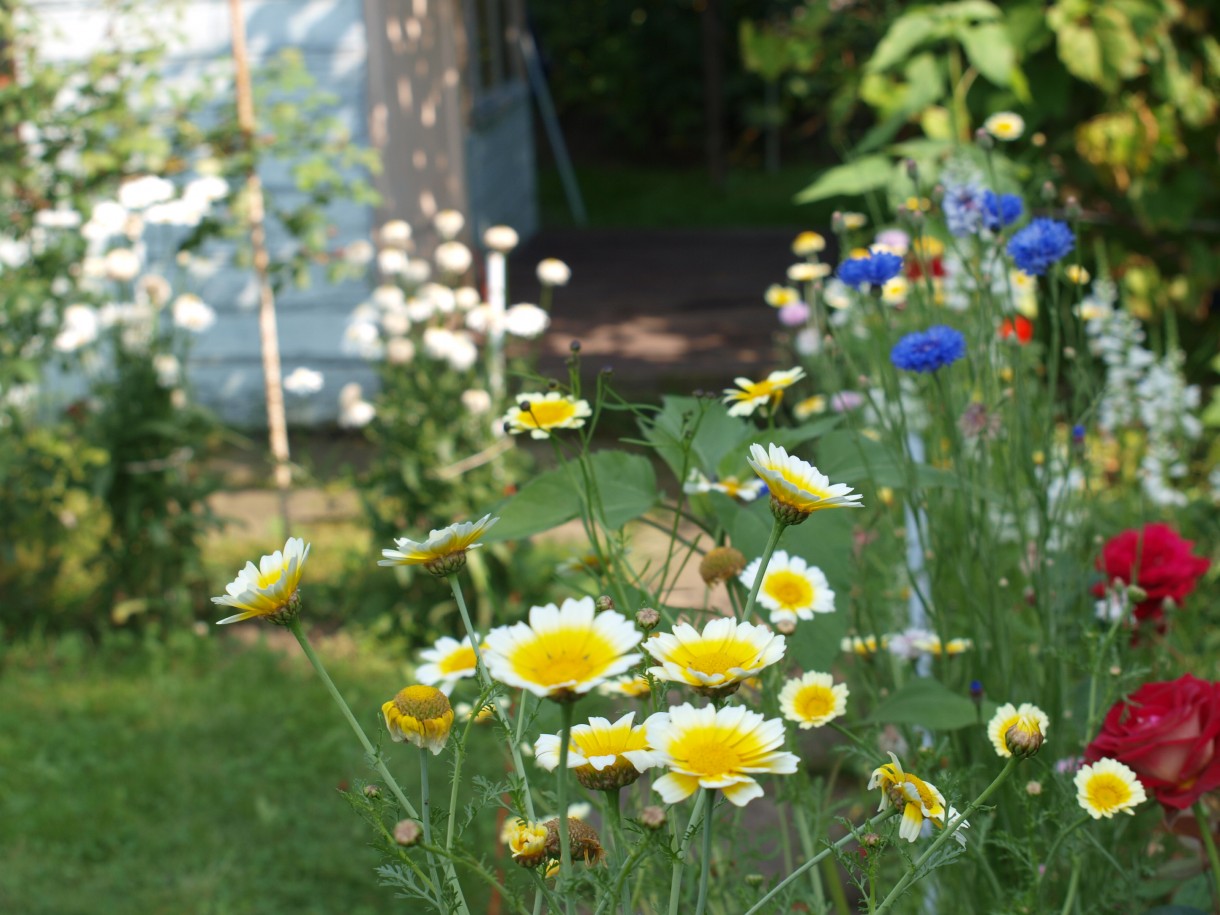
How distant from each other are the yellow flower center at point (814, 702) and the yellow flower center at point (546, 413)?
28 cm

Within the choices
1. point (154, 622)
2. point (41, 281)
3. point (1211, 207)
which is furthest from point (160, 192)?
point (1211, 207)

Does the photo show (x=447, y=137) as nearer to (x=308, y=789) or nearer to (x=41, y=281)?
(x=41, y=281)

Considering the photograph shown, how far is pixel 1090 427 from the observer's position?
5.65 feet

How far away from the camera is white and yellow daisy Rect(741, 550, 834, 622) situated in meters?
1.01

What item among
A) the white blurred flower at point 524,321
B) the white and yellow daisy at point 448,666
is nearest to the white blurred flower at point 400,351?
the white blurred flower at point 524,321

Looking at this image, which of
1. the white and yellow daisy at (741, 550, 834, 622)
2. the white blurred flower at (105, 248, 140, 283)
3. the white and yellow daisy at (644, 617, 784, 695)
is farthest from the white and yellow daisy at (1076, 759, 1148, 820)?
the white blurred flower at (105, 248, 140, 283)

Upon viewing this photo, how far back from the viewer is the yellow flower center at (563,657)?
67cm

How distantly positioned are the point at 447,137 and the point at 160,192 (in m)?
Answer: 3.45

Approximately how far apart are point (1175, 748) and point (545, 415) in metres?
0.57

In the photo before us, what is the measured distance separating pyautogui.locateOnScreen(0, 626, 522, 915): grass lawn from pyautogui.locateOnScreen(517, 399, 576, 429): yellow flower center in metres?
1.06

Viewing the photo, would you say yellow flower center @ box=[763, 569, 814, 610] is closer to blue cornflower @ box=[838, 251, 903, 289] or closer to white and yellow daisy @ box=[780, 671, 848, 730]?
white and yellow daisy @ box=[780, 671, 848, 730]

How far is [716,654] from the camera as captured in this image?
2.43ft

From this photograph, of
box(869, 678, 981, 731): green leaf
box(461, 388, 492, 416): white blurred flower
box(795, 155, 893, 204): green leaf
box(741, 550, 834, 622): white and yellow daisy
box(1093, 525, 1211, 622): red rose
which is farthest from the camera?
box(461, 388, 492, 416): white blurred flower

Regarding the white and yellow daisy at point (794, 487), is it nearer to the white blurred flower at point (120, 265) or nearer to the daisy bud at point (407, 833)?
the daisy bud at point (407, 833)
